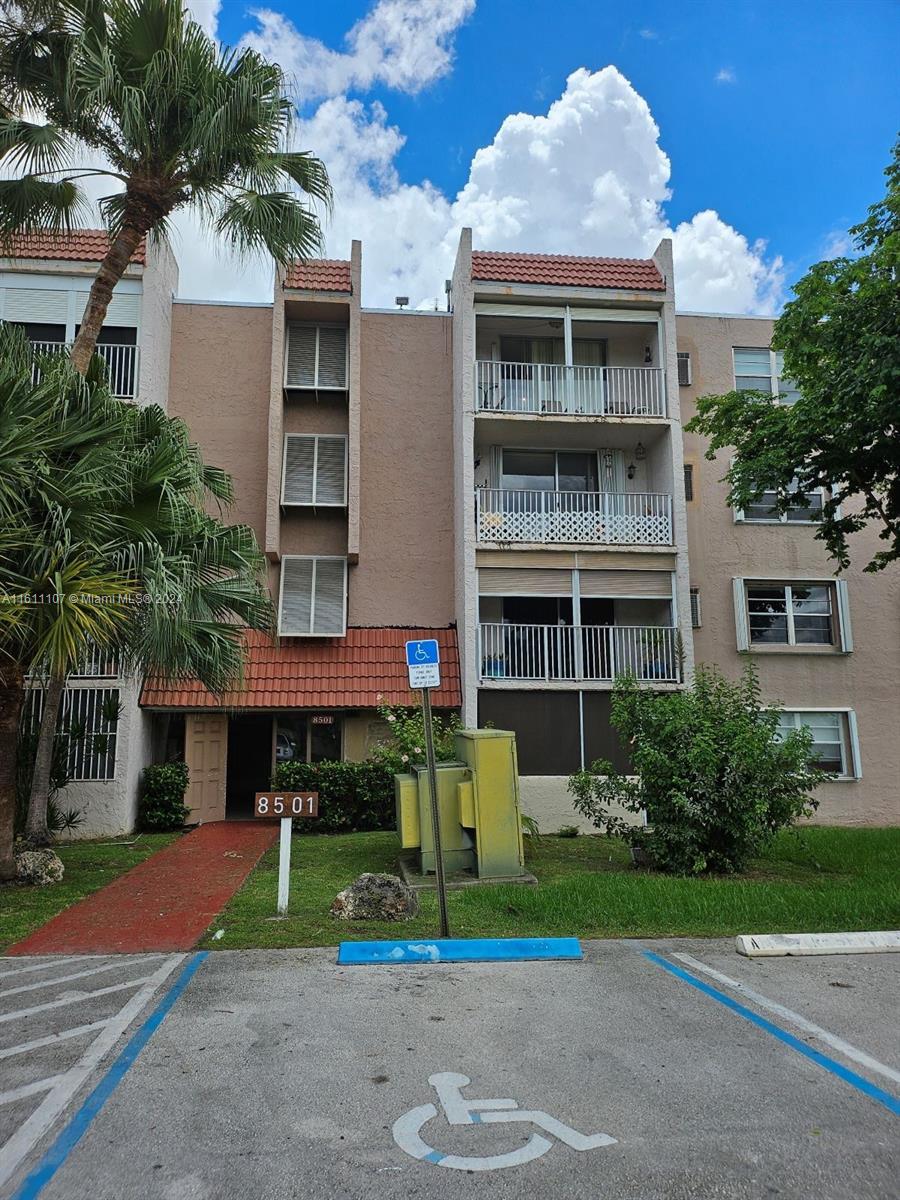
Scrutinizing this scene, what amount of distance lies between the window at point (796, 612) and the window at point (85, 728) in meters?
12.8

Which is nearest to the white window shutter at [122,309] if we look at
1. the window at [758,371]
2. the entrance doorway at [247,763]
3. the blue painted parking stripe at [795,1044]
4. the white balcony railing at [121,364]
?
the white balcony railing at [121,364]

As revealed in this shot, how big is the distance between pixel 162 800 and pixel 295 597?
4656 mm

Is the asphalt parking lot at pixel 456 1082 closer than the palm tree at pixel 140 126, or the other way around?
the asphalt parking lot at pixel 456 1082

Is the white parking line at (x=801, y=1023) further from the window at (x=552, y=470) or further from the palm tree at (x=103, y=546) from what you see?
the window at (x=552, y=470)

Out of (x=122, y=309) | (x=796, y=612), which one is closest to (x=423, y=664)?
(x=122, y=309)

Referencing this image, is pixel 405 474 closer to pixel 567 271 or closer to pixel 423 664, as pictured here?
pixel 567 271

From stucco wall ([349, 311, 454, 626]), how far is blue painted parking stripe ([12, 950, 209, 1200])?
39.2 feet

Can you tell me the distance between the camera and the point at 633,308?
57.1 feet

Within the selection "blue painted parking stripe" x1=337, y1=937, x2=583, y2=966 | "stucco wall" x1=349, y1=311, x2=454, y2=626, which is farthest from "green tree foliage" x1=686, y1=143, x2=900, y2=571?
"blue painted parking stripe" x1=337, y1=937, x2=583, y2=966

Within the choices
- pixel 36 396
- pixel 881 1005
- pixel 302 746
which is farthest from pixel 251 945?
pixel 302 746

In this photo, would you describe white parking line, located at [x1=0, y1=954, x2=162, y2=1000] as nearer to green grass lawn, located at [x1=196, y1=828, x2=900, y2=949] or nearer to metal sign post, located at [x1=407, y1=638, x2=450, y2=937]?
green grass lawn, located at [x1=196, y1=828, x2=900, y2=949]

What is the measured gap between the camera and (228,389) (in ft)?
57.9

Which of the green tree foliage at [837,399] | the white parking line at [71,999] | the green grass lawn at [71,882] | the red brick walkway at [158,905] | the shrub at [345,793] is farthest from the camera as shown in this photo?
the shrub at [345,793]

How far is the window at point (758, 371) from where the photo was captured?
1836 centimetres
